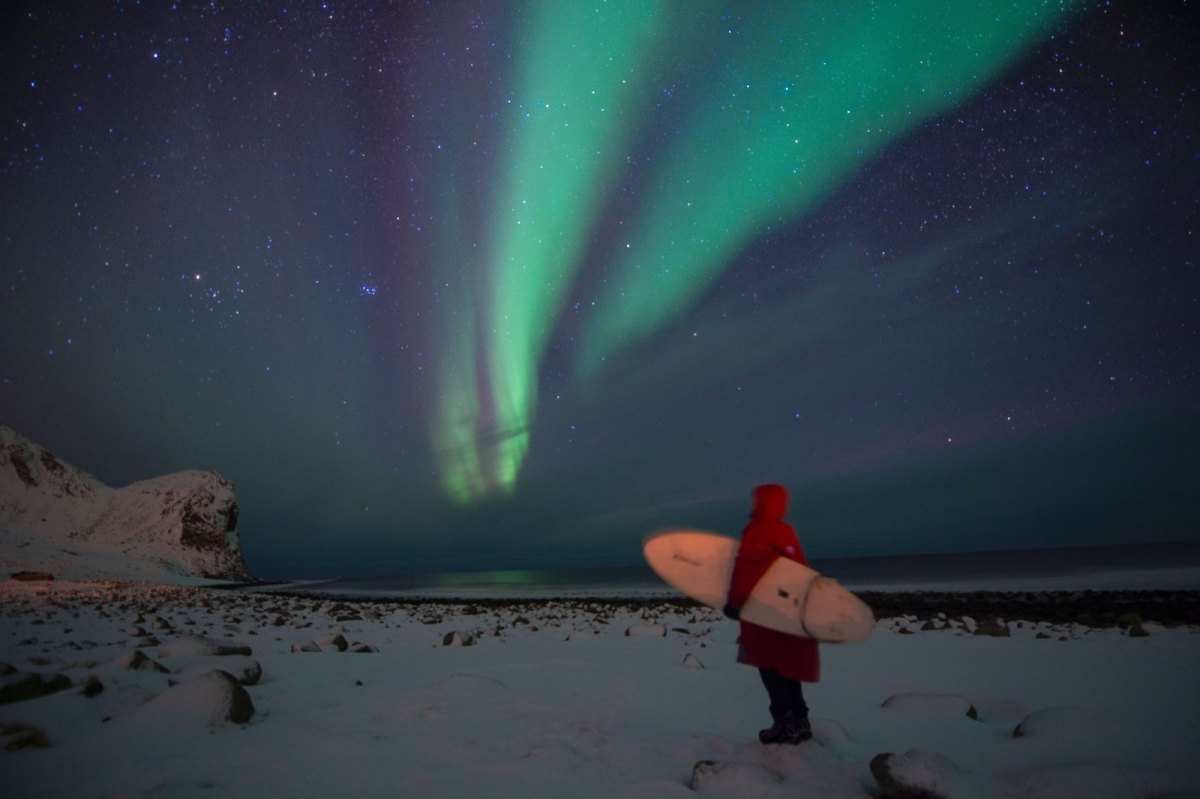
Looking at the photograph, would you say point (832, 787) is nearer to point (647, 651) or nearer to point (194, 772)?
point (194, 772)

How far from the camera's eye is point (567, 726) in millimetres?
4277

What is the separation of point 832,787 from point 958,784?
0.71 m

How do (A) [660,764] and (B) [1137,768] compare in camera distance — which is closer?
(B) [1137,768]

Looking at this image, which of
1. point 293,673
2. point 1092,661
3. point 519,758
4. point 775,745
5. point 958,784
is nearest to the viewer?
point 958,784

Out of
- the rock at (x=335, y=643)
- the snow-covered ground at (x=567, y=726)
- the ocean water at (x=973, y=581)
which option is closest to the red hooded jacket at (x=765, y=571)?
the snow-covered ground at (x=567, y=726)

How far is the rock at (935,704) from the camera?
4.89 metres

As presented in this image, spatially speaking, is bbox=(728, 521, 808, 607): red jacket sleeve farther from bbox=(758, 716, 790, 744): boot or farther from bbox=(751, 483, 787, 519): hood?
bbox=(758, 716, 790, 744): boot

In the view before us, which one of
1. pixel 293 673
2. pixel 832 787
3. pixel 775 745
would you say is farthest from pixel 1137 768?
pixel 293 673

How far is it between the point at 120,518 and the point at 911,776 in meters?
76.2

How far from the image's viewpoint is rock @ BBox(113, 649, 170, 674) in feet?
16.1

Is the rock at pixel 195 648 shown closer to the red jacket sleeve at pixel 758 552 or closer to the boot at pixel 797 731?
the red jacket sleeve at pixel 758 552

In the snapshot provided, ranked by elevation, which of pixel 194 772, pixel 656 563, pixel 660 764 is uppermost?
pixel 656 563

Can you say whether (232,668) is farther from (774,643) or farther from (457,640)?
(774,643)

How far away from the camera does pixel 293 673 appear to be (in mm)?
5832
